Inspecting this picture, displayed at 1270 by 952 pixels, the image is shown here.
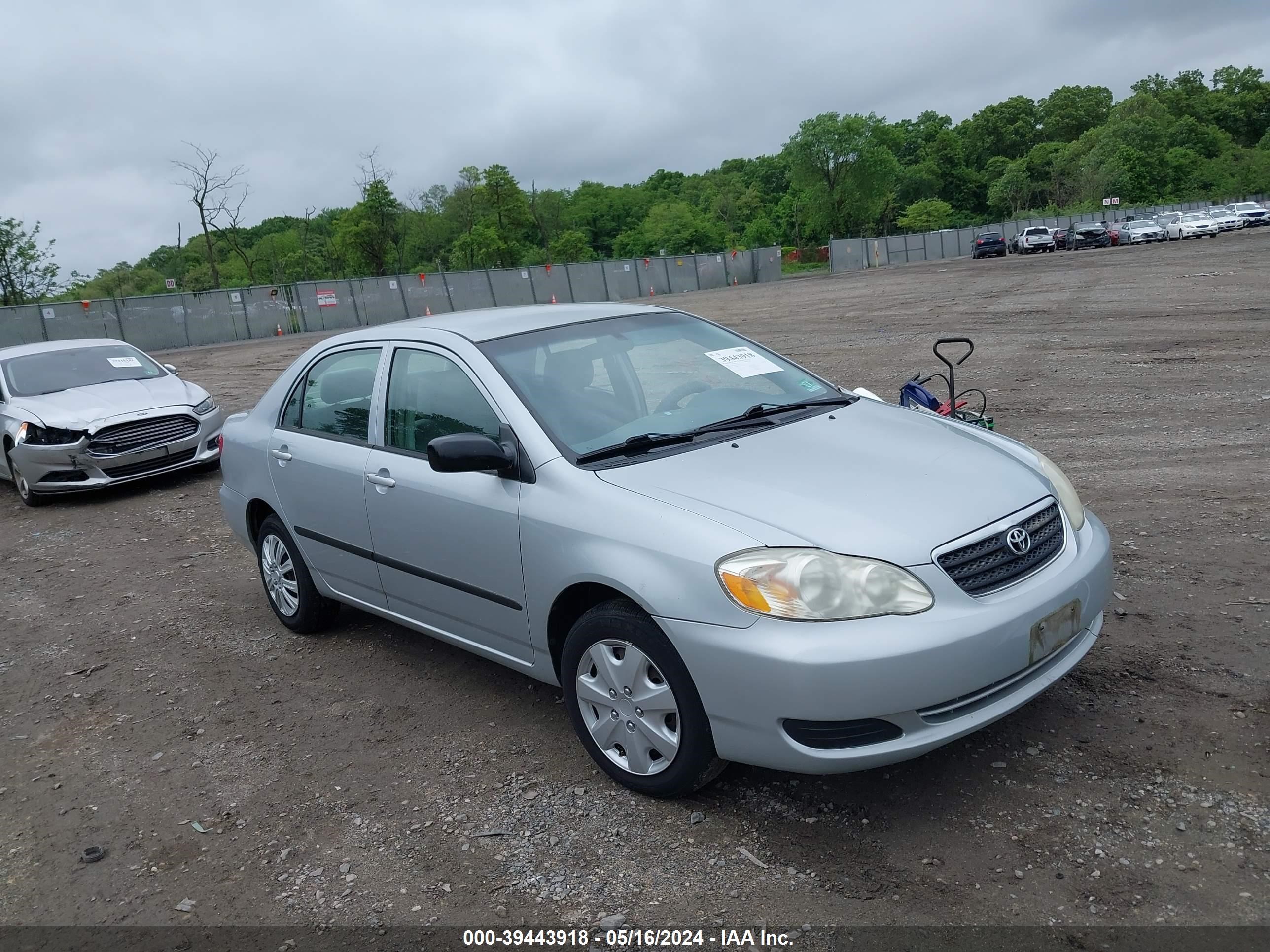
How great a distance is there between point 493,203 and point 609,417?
73.4 m

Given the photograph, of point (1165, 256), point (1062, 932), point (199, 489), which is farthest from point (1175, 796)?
point (1165, 256)

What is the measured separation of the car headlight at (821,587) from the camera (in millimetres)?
3057

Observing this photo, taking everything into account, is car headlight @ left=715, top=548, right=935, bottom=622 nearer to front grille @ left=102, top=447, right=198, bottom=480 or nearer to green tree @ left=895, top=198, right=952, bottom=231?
front grille @ left=102, top=447, right=198, bottom=480

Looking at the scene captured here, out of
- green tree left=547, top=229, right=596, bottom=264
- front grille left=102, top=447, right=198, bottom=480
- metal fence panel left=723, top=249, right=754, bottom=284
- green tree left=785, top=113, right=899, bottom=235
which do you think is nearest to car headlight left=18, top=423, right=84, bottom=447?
front grille left=102, top=447, right=198, bottom=480

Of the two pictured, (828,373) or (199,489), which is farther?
(828,373)

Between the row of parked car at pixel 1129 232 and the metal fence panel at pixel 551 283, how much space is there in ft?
78.4

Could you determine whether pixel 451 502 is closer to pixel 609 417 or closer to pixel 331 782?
pixel 609 417

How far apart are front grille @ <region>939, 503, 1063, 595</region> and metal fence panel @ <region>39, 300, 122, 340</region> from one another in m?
34.5

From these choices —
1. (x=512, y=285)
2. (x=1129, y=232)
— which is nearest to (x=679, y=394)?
(x=512, y=285)

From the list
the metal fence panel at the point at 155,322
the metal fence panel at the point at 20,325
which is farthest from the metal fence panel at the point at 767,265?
the metal fence panel at the point at 20,325

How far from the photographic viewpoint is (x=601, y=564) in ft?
11.3

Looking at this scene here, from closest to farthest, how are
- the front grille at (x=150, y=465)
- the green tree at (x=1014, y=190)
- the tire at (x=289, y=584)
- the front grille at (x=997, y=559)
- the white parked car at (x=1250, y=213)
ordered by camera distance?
the front grille at (x=997, y=559) → the tire at (x=289, y=584) → the front grille at (x=150, y=465) → the white parked car at (x=1250, y=213) → the green tree at (x=1014, y=190)

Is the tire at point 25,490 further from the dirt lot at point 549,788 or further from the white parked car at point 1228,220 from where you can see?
the white parked car at point 1228,220

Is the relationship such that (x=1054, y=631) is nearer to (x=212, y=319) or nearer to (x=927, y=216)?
(x=212, y=319)
